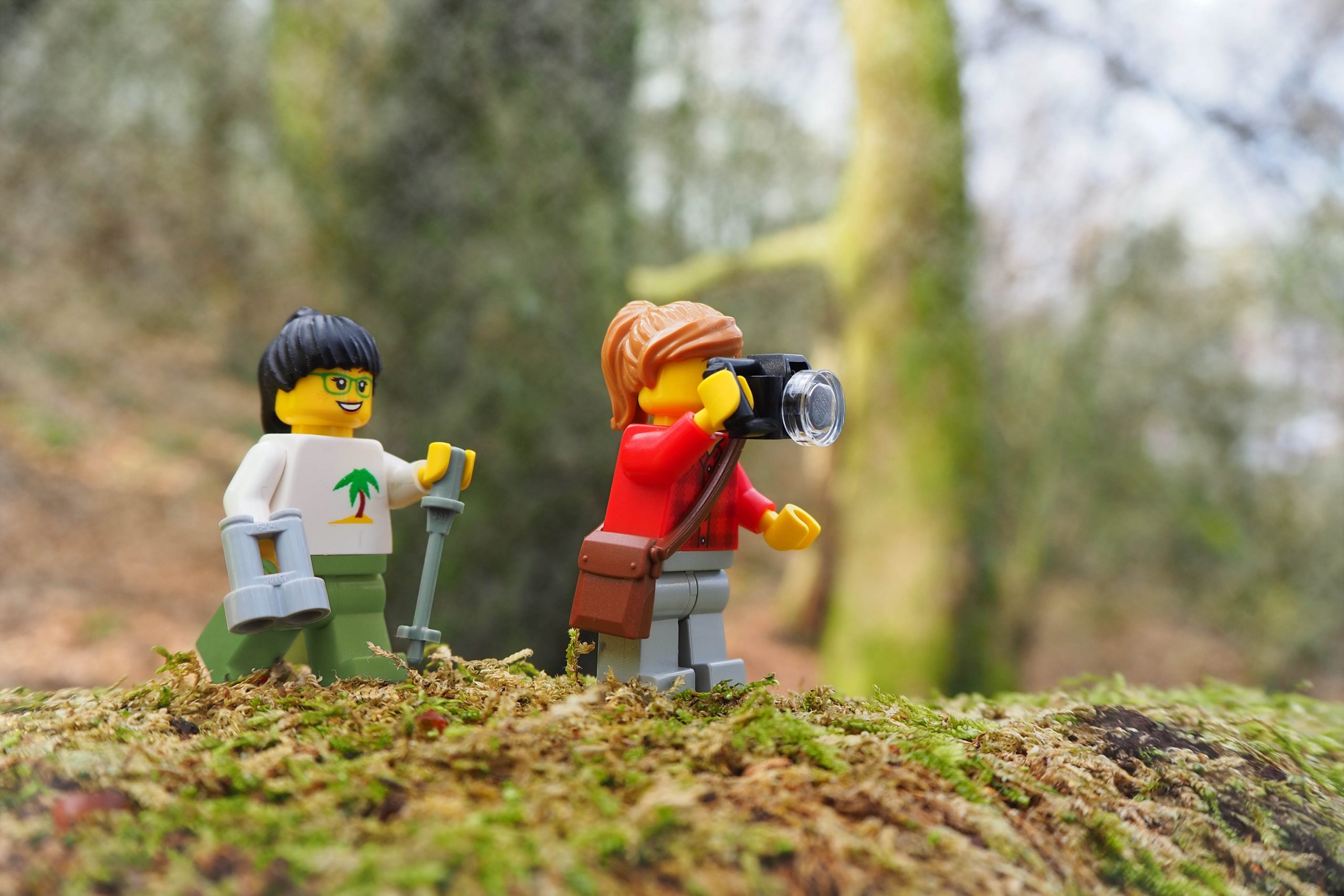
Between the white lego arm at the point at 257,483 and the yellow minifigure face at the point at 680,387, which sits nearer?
the white lego arm at the point at 257,483

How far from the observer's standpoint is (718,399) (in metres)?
1.84

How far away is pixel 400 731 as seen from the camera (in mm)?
1448

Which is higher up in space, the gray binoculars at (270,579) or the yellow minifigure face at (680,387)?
the yellow minifigure face at (680,387)

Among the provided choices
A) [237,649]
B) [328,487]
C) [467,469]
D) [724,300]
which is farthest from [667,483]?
[724,300]

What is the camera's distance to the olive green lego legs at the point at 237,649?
188 centimetres

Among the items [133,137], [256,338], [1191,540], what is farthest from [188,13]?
[1191,540]

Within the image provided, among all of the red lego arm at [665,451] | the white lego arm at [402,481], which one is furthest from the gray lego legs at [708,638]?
the white lego arm at [402,481]

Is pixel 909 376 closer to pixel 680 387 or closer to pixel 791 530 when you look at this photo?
pixel 791 530

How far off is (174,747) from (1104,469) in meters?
7.46

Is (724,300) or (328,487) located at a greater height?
(724,300)

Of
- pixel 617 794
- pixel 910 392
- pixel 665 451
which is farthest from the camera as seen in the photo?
pixel 910 392

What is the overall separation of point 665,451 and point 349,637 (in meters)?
0.79

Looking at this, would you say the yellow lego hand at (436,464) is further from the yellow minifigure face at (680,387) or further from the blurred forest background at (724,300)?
the blurred forest background at (724,300)

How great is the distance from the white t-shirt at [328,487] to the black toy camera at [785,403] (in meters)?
0.73
